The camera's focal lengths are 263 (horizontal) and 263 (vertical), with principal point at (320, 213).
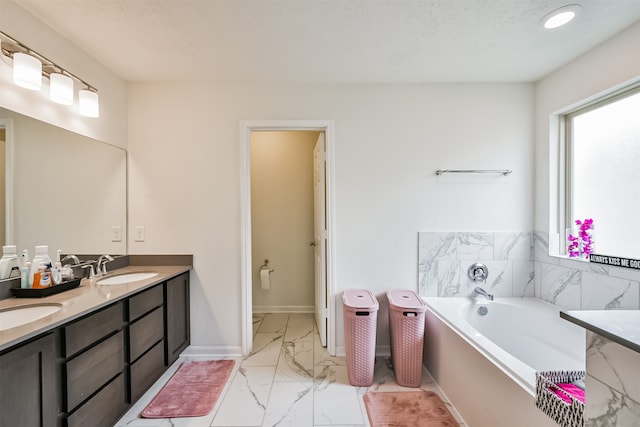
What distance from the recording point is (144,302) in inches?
67.7

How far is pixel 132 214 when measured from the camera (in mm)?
2277

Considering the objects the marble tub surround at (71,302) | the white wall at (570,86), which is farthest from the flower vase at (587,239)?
the marble tub surround at (71,302)

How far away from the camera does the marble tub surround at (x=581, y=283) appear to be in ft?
5.34

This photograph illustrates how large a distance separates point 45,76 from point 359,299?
8.31 ft

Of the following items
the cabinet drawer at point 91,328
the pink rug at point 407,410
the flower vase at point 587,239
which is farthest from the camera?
the flower vase at point 587,239

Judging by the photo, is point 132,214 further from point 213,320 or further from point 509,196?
point 509,196

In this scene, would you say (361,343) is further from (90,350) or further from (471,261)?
(90,350)

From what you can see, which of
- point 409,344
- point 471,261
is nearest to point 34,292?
point 409,344

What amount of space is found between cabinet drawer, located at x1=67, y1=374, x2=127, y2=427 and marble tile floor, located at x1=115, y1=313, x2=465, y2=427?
195mm

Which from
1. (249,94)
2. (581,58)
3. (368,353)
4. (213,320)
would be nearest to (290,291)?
(213,320)

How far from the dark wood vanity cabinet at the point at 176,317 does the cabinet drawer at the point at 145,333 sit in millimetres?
82

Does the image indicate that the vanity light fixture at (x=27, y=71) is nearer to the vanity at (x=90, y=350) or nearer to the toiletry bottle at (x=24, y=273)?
the toiletry bottle at (x=24, y=273)

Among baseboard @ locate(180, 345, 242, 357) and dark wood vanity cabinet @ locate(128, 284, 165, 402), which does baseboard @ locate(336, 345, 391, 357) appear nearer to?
baseboard @ locate(180, 345, 242, 357)

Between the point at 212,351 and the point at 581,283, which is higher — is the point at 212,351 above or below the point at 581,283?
below
